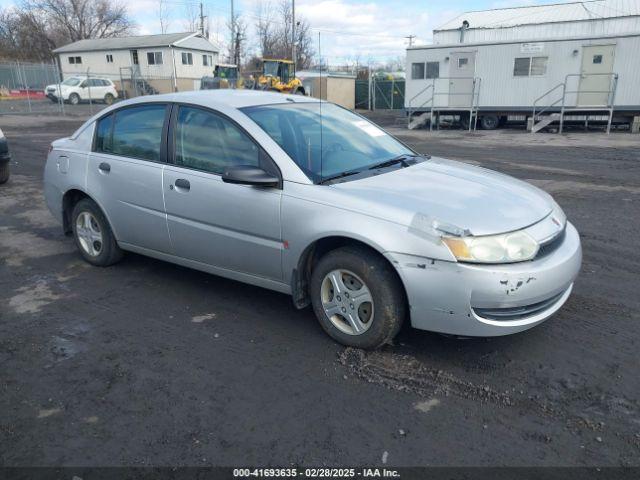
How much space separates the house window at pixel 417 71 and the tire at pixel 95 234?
20.5 m

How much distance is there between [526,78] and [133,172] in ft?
64.3

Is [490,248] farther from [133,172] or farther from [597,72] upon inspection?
[597,72]

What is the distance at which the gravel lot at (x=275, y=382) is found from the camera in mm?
2686

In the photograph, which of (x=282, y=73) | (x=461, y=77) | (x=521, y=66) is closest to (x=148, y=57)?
(x=282, y=73)

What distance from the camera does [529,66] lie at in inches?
811

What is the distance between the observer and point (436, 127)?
2420 cm

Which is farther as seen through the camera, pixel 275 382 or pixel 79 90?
pixel 79 90

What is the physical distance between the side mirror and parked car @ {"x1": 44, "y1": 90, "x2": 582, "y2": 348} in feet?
0.04

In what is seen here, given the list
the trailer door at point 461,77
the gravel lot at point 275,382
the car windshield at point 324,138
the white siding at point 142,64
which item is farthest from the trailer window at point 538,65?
the white siding at point 142,64

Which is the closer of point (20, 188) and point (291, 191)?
point (291, 191)

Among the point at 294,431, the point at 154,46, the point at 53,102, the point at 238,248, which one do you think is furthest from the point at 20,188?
the point at 154,46

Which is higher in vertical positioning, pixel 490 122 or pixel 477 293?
pixel 477 293

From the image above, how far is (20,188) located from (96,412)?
25.5 ft

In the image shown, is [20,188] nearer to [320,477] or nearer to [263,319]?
[263,319]
